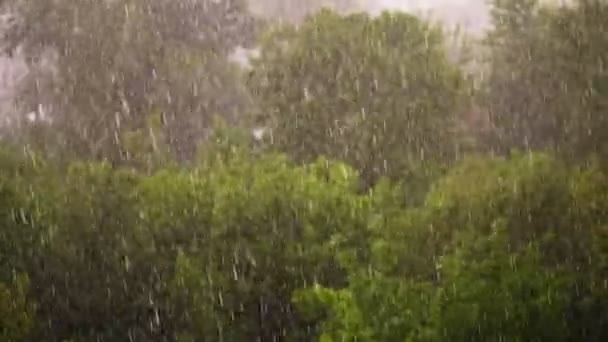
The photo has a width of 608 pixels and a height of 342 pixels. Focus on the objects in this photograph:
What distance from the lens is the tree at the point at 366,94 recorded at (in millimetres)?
18891

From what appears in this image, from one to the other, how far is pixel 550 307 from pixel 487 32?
12673mm

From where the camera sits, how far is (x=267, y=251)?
14.3 metres

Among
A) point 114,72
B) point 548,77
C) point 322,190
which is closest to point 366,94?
point 548,77

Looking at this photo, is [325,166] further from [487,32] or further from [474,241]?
[487,32]

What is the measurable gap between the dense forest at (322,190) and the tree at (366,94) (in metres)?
0.05

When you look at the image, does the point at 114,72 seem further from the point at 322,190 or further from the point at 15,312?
the point at 15,312

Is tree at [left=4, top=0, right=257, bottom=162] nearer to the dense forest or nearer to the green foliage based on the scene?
the dense forest

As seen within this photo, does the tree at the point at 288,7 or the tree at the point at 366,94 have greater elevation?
the tree at the point at 288,7

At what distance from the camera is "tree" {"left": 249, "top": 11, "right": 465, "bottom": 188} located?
62.0ft

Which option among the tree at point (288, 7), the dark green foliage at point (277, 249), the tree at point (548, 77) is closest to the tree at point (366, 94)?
the tree at point (548, 77)

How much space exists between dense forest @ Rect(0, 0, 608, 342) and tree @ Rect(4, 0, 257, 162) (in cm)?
6

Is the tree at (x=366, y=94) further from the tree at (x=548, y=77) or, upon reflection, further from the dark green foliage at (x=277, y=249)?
the dark green foliage at (x=277, y=249)

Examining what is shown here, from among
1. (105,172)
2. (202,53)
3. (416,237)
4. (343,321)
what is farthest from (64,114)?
(343,321)

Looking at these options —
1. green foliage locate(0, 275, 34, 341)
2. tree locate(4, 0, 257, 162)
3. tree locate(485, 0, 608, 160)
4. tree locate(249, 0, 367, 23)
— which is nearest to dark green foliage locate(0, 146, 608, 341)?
green foliage locate(0, 275, 34, 341)
